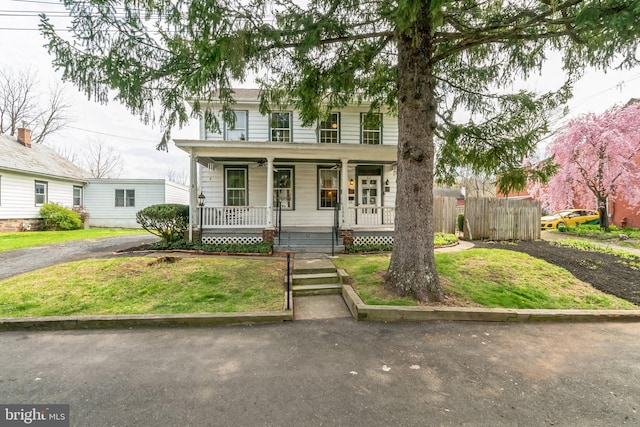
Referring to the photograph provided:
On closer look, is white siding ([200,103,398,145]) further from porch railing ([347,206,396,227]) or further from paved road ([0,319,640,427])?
paved road ([0,319,640,427])

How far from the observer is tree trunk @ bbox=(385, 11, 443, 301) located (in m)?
5.03

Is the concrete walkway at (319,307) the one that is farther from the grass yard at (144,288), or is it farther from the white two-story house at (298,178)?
the white two-story house at (298,178)

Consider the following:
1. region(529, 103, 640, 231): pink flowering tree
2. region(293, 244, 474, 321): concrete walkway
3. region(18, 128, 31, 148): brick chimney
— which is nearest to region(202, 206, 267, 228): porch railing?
region(293, 244, 474, 321): concrete walkway

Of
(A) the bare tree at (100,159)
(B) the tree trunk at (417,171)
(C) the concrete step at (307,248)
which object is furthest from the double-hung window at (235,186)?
(A) the bare tree at (100,159)

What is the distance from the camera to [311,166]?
39.6 ft

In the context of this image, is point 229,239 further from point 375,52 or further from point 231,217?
point 375,52

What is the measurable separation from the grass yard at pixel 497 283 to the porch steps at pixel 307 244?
1.08 meters

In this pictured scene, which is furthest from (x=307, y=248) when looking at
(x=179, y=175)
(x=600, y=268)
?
(x=179, y=175)

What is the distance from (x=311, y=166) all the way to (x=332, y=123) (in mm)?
2193

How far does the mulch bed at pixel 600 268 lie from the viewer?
228 inches

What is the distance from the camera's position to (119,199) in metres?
18.5

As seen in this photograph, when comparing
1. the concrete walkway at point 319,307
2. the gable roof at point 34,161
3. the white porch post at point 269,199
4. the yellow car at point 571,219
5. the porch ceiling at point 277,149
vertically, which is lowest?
the concrete walkway at point 319,307

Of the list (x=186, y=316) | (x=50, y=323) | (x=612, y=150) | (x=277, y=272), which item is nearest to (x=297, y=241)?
(x=277, y=272)

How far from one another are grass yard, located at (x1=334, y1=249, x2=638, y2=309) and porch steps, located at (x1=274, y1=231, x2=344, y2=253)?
1.08 metres
